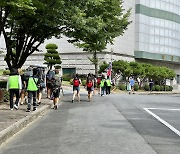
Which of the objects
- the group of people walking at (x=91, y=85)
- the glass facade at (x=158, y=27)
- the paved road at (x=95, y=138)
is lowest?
the paved road at (x=95, y=138)

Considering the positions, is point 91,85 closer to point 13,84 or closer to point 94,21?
point 94,21

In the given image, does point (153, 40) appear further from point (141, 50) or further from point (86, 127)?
point (86, 127)

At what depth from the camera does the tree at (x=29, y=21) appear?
56.6ft

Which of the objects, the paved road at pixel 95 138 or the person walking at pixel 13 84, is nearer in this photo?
the paved road at pixel 95 138

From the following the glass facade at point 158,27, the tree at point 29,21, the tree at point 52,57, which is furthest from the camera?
the glass facade at point 158,27

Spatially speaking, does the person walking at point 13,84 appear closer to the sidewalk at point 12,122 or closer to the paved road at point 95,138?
the sidewalk at point 12,122

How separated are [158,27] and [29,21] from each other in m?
42.5

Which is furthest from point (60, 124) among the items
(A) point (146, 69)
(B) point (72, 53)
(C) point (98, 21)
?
(B) point (72, 53)

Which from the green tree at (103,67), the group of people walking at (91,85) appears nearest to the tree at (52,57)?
the green tree at (103,67)

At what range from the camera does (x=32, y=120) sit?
40.8 ft

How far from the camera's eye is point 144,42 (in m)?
58.2

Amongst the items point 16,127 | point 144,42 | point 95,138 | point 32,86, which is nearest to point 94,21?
point 32,86

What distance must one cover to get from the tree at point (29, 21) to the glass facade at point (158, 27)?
34284 millimetres

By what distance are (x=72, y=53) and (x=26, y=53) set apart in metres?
27.4
